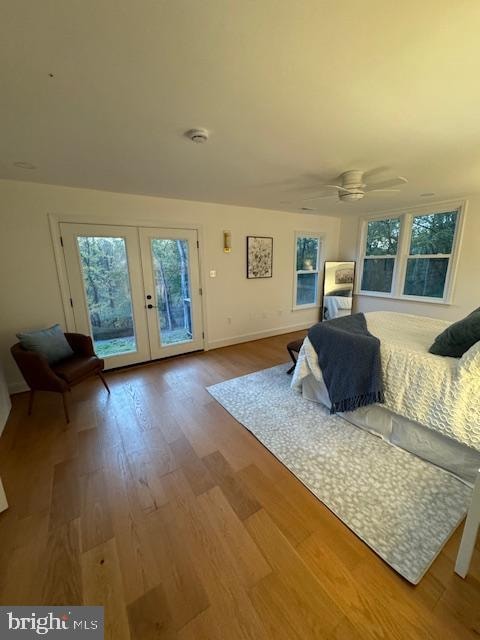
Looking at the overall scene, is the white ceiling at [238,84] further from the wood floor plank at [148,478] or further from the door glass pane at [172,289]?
the wood floor plank at [148,478]

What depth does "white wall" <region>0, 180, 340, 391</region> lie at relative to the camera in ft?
8.96

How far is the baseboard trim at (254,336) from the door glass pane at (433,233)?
7.97 ft

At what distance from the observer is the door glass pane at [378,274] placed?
487cm

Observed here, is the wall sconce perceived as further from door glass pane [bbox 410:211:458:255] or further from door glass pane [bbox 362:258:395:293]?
door glass pane [bbox 410:211:458:255]

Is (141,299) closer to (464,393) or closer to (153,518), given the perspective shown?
(153,518)

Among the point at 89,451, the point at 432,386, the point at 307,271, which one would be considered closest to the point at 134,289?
the point at 89,451

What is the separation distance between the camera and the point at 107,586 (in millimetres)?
1155

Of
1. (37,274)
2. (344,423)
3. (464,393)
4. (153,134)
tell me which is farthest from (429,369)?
(37,274)

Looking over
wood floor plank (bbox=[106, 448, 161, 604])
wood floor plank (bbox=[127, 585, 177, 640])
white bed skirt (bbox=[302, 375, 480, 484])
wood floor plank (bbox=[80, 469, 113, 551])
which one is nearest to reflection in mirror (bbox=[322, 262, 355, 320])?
white bed skirt (bbox=[302, 375, 480, 484])

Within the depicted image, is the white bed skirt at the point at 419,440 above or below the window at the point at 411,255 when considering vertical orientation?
below

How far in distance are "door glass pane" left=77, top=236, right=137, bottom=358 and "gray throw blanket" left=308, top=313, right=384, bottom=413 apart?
254cm

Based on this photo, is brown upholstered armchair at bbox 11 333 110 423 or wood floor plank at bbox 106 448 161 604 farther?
brown upholstered armchair at bbox 11 333 110 423

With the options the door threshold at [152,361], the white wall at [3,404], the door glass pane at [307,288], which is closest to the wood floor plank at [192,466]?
the white wall at [3,404]

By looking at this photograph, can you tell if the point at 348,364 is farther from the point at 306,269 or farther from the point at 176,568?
the point at 306,269
